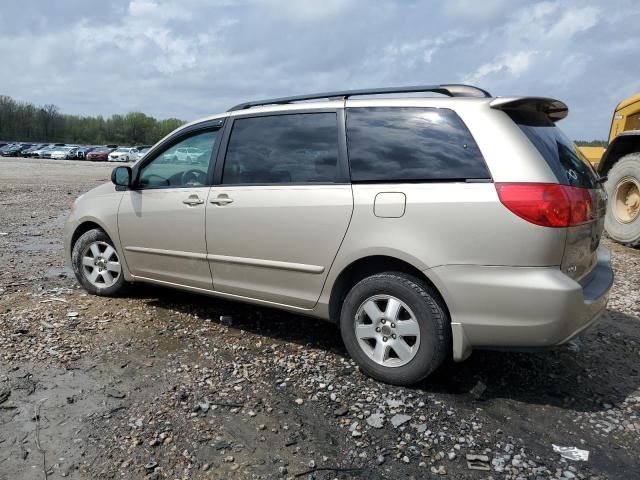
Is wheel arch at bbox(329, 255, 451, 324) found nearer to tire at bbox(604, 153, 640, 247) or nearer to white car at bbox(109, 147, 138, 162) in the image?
tire at bbox(604, 153, 640, 247)

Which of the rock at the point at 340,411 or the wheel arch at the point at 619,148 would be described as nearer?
the rock at the point at 340,411

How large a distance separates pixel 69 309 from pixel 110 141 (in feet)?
360

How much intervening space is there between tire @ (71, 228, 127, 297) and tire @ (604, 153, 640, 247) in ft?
22.1

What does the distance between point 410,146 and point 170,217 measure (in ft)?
7.40

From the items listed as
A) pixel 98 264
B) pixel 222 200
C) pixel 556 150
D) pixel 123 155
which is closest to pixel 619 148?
pixel 556 150

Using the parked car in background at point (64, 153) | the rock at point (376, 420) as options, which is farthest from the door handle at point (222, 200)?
the parked car in background at point (64, 153)

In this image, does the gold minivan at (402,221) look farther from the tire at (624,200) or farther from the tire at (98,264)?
the tire at (624,200)

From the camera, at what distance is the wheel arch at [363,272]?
351 cm

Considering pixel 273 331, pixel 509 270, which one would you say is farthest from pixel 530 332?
pixel 273 331

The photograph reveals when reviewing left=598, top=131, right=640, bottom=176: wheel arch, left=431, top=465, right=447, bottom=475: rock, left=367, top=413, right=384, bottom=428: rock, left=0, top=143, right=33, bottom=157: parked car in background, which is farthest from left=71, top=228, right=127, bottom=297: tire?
left=0, top=143, right=33, bottom=157: parked car in background

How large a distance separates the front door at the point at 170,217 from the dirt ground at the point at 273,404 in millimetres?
458

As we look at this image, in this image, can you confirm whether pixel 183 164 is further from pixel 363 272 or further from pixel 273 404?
pixel 273 404

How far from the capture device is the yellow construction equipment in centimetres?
789

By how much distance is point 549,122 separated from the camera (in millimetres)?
3734
